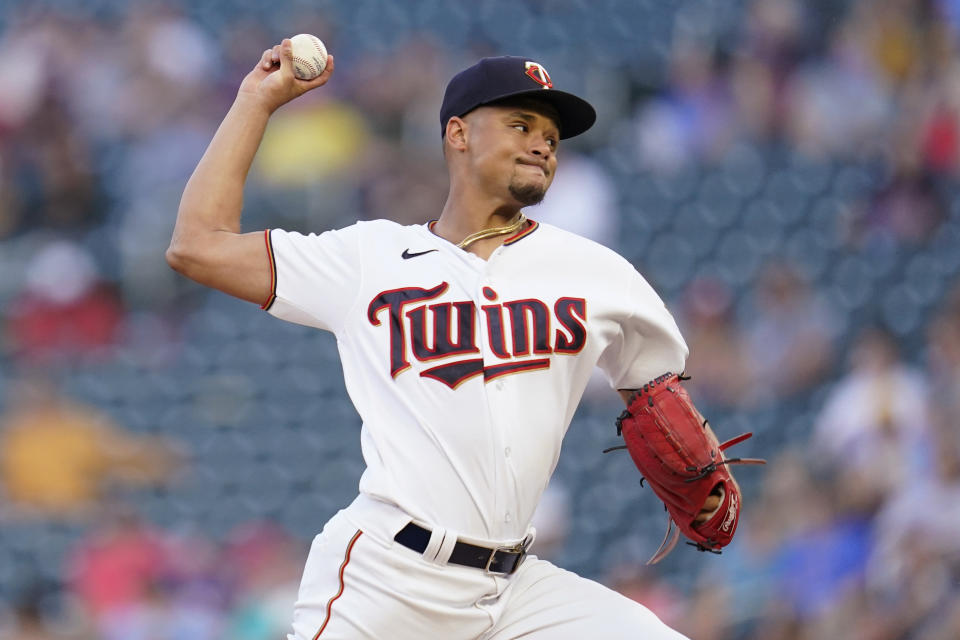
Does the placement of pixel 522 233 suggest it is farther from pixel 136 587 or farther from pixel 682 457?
pixel 136 587

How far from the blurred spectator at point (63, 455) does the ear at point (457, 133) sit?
371 cm

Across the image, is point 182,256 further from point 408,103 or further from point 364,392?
point 408,103

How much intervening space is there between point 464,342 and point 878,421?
3.38 m

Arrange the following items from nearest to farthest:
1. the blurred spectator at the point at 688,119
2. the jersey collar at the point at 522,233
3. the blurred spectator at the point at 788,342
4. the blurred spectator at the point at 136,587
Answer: the jersey collar at the point at 522,233
the blurred spectator at the point at 136,587
the blurred spectator at the point at 788,342
the blurred spectator at the point at 688,119

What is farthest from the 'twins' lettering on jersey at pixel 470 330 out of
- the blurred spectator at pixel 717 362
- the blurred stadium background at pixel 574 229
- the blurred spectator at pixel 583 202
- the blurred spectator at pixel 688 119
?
the blurred spectator at pixel 688 119

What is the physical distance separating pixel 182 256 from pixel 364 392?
1.61ft

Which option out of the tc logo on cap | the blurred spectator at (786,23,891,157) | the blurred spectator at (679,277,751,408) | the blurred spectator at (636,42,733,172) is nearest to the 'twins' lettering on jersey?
the tc logo on cap

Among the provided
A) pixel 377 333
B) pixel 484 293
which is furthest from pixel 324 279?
pixel 484 293

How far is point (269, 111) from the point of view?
2896mm

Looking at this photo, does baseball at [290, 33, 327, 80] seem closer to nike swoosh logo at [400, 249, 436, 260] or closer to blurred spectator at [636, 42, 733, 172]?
nike swoosh logo at [400, 249, 436, 260]

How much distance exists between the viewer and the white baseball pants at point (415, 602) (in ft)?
8.50

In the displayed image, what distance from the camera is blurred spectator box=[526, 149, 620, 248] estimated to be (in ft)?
21.4

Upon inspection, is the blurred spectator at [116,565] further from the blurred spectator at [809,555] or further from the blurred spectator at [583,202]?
the blurred spectator at [809,555]

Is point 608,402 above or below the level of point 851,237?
below
